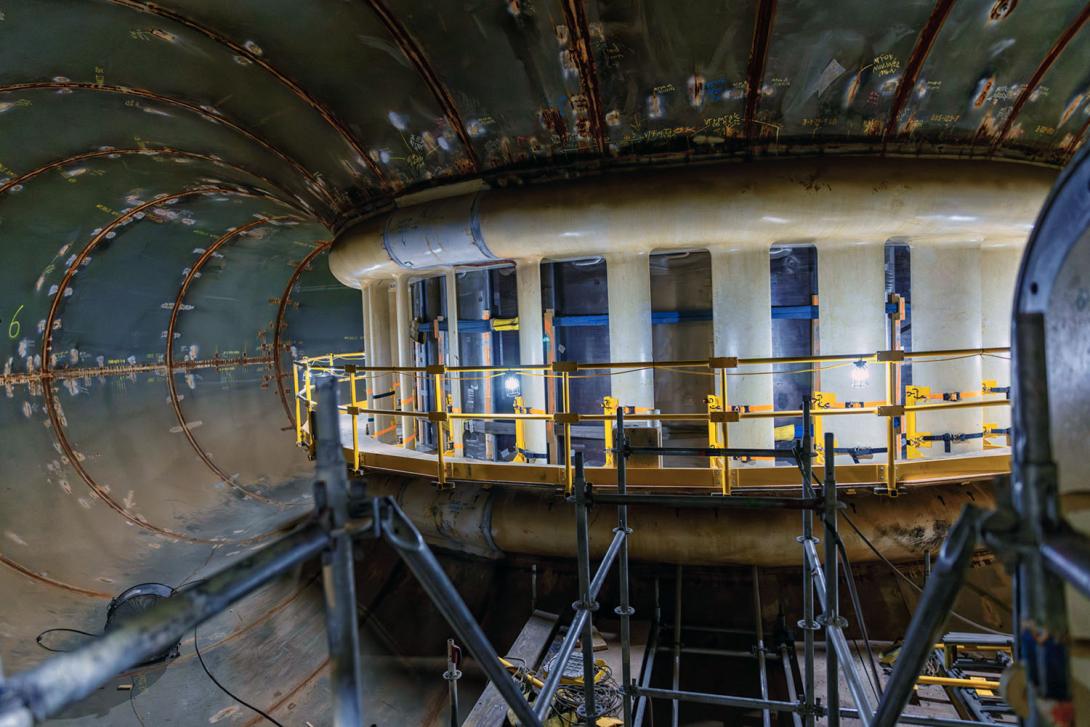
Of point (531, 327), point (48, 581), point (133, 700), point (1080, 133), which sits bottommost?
point (133, 700)

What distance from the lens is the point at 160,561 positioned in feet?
31.4

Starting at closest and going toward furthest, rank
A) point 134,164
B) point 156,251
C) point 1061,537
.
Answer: point 1061,537
point 134,164
point 156,251

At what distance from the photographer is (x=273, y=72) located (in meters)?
6.16

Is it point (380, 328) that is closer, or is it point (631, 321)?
point (631, 321)

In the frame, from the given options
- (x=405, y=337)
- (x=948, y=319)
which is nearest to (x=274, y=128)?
(x=405, y=337)

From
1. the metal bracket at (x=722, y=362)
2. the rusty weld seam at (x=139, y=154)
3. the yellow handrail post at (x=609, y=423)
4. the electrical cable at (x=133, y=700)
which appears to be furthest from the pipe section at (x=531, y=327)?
the electrical cable at (x=133, y=700)

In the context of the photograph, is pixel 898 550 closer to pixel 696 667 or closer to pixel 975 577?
pixel 975 577

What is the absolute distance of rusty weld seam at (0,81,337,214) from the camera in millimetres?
6691

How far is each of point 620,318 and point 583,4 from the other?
2833 mm

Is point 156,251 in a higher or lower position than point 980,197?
higher

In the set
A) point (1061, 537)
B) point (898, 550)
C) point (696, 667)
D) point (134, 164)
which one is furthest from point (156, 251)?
point (1061, 537)

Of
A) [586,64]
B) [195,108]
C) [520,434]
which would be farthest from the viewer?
[195,108]

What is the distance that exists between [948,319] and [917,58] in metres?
2.57

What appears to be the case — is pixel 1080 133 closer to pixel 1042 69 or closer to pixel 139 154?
pixel 1042 69
